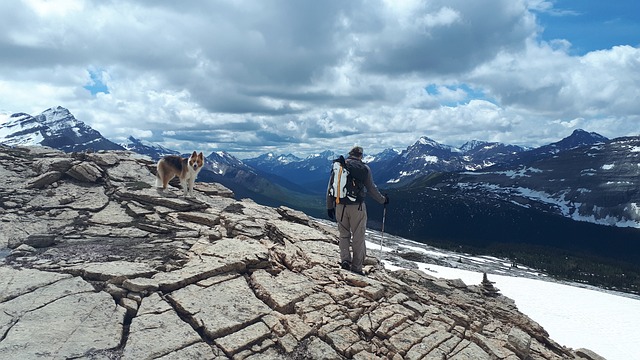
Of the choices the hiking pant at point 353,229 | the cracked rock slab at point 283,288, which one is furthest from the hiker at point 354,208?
the cracked rock slab at point 283,288

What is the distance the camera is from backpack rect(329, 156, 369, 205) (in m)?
14.0

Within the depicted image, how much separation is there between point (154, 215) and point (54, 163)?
9.09 m

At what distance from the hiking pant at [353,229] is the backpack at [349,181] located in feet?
1.17

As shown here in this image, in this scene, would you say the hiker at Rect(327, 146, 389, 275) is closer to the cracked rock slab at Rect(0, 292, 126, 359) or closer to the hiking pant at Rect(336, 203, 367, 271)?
the hiking pant at Rect(336, 203, 367, 271)

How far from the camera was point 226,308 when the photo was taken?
1071cm

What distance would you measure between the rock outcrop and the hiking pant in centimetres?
86

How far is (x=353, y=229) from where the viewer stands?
47.0 ft

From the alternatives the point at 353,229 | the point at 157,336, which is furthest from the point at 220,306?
the point at 353,229

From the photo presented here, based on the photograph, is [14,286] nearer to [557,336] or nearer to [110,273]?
[110,273]

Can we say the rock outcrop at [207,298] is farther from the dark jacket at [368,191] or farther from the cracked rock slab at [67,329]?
the dark jacket at [368,191]

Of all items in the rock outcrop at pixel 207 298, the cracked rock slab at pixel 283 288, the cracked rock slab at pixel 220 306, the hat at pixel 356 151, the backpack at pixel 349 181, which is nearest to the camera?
the rock outcrop at pixel 207 298

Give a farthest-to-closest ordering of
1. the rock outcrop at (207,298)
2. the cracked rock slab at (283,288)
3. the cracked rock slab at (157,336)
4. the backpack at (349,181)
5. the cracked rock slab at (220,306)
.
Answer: the backpack at (349,181) < the cracked rock slab at (283,288) < the cracked rock slab at (220,306) < the rock outcrop at (207,298) < the cracked rock slab at (157,336)

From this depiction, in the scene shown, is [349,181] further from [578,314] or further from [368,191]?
[578,314]

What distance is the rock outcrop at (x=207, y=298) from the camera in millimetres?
9281
